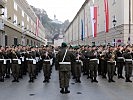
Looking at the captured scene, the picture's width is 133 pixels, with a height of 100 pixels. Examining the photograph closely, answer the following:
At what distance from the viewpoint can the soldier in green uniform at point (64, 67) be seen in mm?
11500

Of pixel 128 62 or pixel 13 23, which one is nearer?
pixel 128 62

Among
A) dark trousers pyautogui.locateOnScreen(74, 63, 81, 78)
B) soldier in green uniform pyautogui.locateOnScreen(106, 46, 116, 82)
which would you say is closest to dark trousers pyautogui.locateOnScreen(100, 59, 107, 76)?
soldier in green uniform pyautogui.locateOnScreen(106, 46, 116, 82)

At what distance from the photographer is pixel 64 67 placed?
37.8 ft

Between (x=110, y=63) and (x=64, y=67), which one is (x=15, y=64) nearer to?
(x=64, y=67)

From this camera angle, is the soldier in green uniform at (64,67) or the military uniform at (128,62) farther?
the military uniform at (128,62)

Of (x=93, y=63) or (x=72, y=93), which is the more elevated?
(x=93, y=63)

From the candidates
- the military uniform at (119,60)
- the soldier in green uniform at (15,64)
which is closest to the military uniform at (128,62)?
the military uniform at (119,60)

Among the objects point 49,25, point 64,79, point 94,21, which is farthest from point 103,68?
point 49,25

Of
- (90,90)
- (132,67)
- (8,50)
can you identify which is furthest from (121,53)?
(8,50)

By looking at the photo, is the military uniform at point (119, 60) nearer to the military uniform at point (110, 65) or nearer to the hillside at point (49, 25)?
the military uniform at point (110, 65)

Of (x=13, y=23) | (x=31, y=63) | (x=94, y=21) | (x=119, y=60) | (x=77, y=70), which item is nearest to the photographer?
(x=31, y=63)

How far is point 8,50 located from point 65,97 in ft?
20.0

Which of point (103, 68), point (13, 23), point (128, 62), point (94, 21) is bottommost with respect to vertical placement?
point (103, 68)

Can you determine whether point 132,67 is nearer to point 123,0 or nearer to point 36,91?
point 36,91
